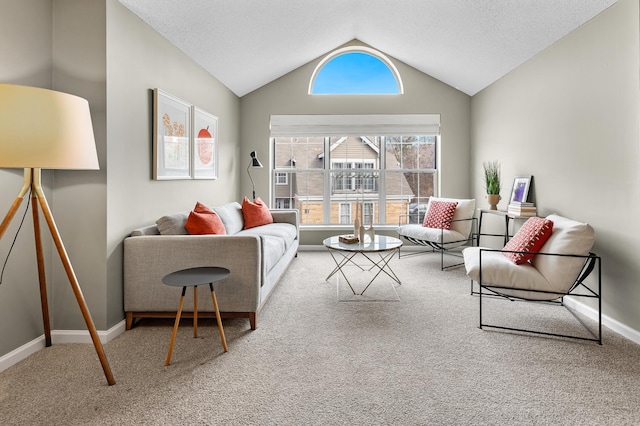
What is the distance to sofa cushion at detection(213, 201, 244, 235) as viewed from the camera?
162 inches

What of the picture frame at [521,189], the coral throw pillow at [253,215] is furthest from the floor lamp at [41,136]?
the picture frame at [521,189]

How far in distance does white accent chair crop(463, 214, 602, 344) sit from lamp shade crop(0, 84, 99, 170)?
8.44 ft

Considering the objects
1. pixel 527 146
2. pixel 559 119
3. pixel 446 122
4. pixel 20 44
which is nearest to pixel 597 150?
pixel 559 119

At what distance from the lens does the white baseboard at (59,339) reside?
2.20 metres

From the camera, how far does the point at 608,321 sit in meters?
2.83

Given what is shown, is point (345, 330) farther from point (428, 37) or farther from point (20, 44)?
point (428, 37)

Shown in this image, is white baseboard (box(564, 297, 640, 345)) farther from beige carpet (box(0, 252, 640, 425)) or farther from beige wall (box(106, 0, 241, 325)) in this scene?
beige wall (box(106, 0, 241, 325))

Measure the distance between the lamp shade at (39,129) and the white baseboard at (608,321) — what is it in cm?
366

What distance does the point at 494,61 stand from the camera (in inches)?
174

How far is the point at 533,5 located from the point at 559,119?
105 centimetres

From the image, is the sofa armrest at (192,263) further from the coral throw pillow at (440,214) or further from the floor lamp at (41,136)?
the coral throw pillow at (440,214)

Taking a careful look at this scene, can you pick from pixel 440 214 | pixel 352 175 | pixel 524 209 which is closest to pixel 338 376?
pixel 524 209

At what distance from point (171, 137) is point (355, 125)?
10.3ft

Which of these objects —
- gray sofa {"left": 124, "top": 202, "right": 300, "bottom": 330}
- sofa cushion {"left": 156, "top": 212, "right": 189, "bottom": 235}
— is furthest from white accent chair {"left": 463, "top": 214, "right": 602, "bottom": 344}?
sofa cushion {"left": 156, "top": 212, "right": 189, "bottom": 235}
